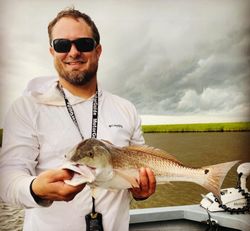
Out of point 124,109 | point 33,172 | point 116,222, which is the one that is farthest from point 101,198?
point 124,109

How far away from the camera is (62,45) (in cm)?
172

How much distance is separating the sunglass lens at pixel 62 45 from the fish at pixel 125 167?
0.40 metres

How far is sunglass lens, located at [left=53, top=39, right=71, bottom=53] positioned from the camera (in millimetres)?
1710

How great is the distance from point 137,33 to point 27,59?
0.54 metres

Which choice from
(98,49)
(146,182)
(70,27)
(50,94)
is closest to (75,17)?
(70,27)

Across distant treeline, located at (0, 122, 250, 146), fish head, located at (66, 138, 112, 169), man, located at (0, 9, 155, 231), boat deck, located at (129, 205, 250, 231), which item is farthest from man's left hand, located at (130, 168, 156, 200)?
boat deck, located at (129, 205, 250, 231)

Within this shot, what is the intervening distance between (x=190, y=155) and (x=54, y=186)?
30.3 inches

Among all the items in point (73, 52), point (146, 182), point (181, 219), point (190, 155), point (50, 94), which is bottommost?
point (181, 219)

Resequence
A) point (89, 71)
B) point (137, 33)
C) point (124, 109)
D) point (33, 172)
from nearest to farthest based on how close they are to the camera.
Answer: point (33, 172), point (89, 71), point (124, 109), point (137, 33)

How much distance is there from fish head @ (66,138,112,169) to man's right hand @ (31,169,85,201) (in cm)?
6

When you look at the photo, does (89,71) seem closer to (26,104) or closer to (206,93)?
(26,104)

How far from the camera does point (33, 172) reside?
167 cm

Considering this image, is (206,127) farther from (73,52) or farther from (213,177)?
(73,52)

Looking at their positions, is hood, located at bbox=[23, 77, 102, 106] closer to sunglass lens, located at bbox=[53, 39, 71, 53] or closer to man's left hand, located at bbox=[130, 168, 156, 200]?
sunglass lens, located at bbox=[53, 39, 71, 53]
